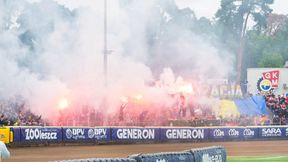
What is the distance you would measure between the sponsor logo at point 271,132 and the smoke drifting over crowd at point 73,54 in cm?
720

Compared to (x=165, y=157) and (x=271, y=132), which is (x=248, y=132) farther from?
(x=165, y=157)

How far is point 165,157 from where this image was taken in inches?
443

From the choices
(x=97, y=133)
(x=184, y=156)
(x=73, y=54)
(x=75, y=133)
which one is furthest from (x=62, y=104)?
(x=184, y=156)

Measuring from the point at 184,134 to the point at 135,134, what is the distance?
2.88m

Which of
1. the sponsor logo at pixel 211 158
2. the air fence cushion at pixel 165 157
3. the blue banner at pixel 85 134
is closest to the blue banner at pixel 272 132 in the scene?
the blue banner at pixel 85 134

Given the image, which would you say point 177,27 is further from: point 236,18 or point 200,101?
point 236,18

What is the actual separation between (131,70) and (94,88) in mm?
3048

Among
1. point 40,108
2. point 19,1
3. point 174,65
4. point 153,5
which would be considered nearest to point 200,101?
point 174,65

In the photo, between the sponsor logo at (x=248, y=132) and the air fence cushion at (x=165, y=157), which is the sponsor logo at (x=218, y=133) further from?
the air fence cushion at (x=165, y=157)

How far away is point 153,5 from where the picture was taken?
129ft

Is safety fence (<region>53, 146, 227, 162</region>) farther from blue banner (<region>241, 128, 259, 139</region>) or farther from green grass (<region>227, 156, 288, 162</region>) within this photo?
blue banner (<region>241, 128, 259, 139</region>)

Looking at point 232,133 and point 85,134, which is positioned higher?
point 85,134

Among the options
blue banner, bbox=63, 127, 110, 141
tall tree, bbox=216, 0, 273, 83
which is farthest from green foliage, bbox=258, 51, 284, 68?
blue banner, bbox=63, 127, 110, 141

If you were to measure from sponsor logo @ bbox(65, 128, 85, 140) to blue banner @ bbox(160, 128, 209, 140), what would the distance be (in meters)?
4.45
